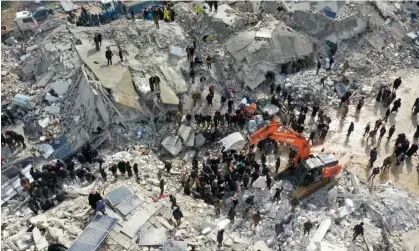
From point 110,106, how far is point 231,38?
26.4 ft

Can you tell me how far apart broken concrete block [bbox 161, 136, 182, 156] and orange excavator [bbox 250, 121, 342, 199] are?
3.24 m

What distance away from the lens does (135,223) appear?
47.5 ft

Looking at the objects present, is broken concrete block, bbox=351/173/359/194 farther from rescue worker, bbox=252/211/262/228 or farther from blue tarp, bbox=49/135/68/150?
blue tarp, bbox=49/135/68/150

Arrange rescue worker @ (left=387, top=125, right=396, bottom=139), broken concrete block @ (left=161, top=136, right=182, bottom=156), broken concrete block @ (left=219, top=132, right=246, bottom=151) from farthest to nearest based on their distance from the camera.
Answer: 1. rescue worker @ (left=387, top=125, right=396, bottom=139)
2. broken concrete block @ (left=161, top=136, right=182, bottom=156)
3. broken concrete block @ (left=219, top=132, right=246, bottom=151)

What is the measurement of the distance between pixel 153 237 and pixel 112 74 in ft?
29.2

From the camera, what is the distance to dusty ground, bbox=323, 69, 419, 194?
1828cm

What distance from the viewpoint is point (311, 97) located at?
71.4 feet

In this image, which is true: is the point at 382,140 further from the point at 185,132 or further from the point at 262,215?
the point at 185,132

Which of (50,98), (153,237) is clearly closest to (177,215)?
(153,237)

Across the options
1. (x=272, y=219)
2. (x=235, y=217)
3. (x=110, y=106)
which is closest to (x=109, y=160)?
(x=110, y=106)

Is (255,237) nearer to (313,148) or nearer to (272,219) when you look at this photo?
(272,219)

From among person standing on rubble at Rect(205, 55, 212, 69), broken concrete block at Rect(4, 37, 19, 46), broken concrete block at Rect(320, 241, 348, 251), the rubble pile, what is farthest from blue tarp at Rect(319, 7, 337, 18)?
broken concrete block at Rect(4, 37, 19, 46)

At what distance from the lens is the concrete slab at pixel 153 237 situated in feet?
46.4

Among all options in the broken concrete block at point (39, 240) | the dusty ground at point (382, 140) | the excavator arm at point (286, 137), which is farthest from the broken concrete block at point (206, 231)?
the dusty ground at point (382, 140)
